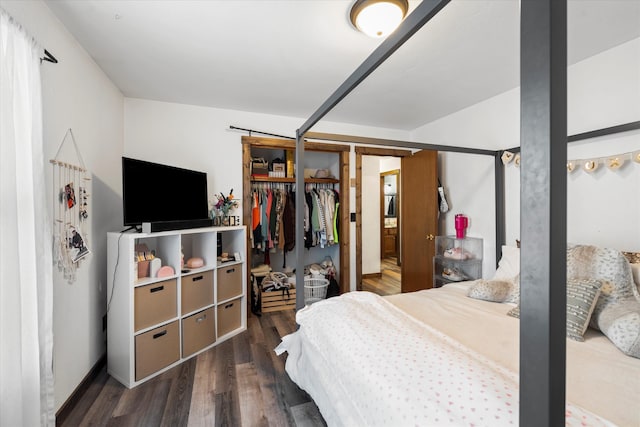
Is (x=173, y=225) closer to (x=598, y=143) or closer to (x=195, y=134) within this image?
(x=195, y=134)

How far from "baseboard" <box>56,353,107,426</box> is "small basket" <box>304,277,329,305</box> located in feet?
6.48

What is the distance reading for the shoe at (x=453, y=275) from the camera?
9.40 ft

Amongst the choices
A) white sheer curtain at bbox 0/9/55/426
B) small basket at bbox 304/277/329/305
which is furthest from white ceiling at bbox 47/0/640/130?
small basket at bbox 304/277/329/305

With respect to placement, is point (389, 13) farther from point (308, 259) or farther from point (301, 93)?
point (308, 259)

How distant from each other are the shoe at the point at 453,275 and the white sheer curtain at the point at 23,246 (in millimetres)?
3097

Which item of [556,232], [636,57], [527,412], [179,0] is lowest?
[527,412]

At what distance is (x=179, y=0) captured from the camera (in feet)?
4.71

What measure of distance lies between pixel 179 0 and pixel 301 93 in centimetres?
132

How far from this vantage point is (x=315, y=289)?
340cm

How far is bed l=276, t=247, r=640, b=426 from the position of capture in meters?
0.83

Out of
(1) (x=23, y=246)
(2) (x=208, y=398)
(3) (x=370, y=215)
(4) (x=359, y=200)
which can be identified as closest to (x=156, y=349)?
(2) (x=208, y=398)

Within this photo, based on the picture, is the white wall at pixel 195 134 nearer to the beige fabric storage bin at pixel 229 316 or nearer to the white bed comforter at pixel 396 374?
the beige fabric storage bin at pixel 229 316

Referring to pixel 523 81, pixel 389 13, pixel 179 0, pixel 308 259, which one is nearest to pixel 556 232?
pixel 523 81

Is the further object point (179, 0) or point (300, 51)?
point (300, 51)
